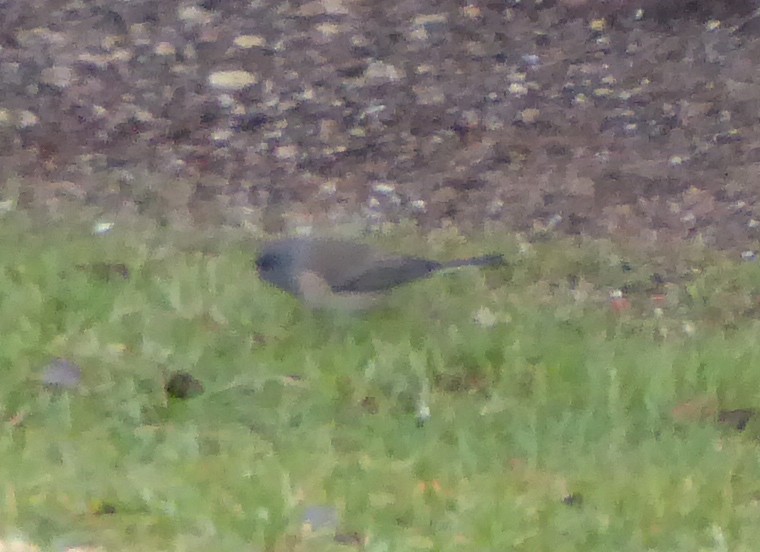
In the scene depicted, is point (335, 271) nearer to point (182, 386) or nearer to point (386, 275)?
point (386, 275)

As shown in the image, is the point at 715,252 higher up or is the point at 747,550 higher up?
the point at 747,550

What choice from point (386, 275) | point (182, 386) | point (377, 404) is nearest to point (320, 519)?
point (377, 404)

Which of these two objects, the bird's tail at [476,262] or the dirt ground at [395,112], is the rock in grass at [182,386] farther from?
the dirt ground at [395,112]

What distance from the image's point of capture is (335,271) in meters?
3.93

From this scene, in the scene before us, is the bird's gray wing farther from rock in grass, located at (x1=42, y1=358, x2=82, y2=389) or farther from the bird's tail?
rock in grass, located at (x1=42, y1=358, x2=82, y2=389)

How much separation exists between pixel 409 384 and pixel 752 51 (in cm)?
368

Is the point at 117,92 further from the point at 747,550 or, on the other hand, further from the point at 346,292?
the point at 747,550

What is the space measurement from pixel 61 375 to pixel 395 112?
2.89m

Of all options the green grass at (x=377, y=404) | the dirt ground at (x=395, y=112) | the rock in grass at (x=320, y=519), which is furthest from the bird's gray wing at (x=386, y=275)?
the rock in grass at (x=320, y=519)

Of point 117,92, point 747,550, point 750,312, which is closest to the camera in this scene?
point 747,550

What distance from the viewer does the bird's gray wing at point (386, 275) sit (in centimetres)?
388

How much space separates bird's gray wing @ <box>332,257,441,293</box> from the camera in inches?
153

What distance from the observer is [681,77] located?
5891mm

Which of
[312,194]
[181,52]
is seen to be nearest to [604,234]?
[312,194]
